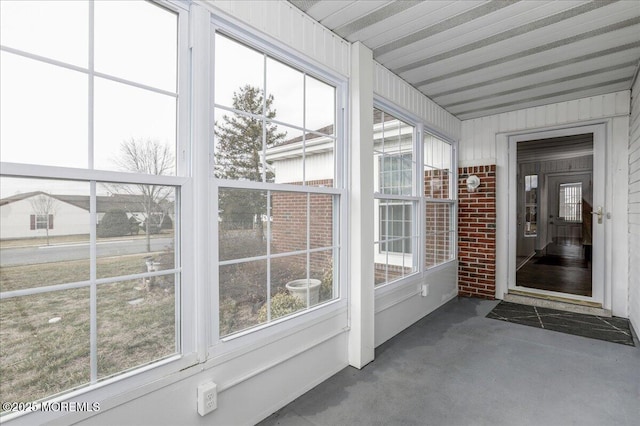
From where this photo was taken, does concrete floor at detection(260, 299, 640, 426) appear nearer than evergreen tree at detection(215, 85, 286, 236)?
No

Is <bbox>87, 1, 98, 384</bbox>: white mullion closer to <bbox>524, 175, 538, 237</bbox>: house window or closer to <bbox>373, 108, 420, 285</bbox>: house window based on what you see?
<bbox>373, 108, 420, 285</bbox>: house window

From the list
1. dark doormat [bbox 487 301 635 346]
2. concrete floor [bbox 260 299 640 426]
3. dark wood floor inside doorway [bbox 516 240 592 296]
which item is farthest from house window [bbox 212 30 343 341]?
dark wood floor inside doorway [bbox 516 240 592 296]

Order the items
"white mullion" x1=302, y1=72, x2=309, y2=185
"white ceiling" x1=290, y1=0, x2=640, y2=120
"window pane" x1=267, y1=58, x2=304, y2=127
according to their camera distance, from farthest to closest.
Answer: "white mullion" x1=302, y1=72, x2=309, y2=185, "white ceiling" x1=290, y1=0, x2=640, y2=120, "window pane" x1=267, y1=58, x2=304, y2=127

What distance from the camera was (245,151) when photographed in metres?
1.91

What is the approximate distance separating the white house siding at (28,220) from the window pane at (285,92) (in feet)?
3.92

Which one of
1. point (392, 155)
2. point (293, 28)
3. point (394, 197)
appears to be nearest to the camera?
point (293, 28)

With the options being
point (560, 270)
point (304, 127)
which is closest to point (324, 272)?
point (304, 127)

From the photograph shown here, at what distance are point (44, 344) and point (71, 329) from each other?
9 centimetres

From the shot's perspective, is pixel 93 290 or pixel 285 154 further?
pixel 285 154

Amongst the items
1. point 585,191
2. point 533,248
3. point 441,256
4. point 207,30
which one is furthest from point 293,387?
point 533,248

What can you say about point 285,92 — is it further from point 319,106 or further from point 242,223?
point 242,223

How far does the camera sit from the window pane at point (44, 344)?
1.17 metres

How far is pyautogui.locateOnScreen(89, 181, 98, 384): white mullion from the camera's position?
4.37 ft

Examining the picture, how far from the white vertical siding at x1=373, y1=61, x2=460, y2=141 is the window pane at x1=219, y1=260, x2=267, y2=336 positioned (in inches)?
79.7
